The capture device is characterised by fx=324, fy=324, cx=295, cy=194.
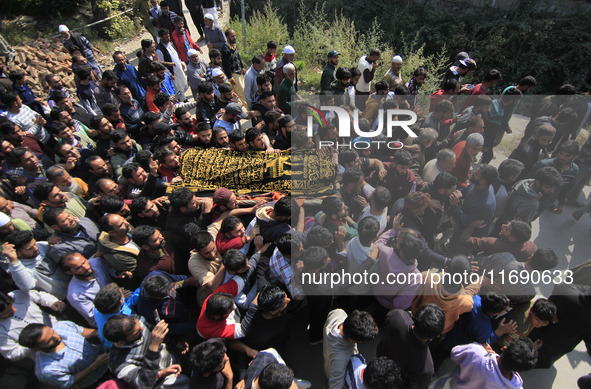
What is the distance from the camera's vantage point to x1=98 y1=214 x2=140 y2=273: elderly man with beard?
312 cm

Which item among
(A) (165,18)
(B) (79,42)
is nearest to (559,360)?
(A) (165,18)

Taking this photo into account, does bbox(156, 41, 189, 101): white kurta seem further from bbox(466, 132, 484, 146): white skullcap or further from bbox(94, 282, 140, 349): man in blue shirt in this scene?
bbox(466, 132, 484, 146): white skullcap

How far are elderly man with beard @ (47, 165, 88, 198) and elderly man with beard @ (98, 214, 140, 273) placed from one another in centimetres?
115

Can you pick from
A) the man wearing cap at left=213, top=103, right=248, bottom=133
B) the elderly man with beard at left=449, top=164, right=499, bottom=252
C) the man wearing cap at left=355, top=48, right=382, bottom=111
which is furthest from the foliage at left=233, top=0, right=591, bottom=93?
the elderly man with beard at left=449, top=164, right=499, bottom=252

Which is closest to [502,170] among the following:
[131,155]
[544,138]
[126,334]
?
[544,138]

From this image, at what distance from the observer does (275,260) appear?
299cm

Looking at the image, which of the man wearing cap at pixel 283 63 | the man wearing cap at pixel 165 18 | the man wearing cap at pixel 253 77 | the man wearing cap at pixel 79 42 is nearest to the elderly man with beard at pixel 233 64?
the man wearing cap at pixel 253 77

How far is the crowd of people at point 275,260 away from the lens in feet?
8.20

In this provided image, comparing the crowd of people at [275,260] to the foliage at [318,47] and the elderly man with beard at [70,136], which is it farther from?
the foliage at [318,47]

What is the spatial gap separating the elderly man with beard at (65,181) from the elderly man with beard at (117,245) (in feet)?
3.76

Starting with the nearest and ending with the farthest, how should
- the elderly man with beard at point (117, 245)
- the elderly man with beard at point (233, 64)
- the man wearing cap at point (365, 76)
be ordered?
the elderly man with beard at point (117, 245), the man wearing cap at point (365, 76), the elderly man with beard at point (233, 64)

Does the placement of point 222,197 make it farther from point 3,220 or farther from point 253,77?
point 253,77

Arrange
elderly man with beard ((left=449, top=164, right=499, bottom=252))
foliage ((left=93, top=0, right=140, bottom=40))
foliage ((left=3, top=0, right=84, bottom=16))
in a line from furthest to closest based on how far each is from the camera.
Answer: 1. foliage ((left=93, top=0, right=140, bottom=40))
2. foliage ((left=3, top=0, right=84, bottom=16))
3. elderly man with beard ((left=449, top=164, right=499, bottom=252))

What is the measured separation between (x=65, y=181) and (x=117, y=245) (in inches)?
53.6
